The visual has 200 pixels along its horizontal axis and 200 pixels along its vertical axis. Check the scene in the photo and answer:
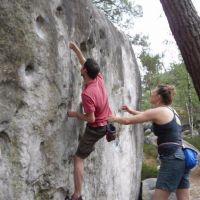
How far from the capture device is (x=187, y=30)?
4305mm

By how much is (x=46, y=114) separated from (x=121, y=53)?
12.5ft

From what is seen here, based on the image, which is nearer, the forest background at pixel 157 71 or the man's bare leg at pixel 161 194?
the man's bare leg at pixel 161 194

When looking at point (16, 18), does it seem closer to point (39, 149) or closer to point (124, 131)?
point (39, 149)

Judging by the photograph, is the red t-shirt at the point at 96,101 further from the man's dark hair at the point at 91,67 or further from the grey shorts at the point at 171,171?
the grey shorts at the point at 171,171

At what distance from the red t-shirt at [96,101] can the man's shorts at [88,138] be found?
0.07m

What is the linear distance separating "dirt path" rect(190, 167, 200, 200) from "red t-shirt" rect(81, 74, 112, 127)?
6368mm

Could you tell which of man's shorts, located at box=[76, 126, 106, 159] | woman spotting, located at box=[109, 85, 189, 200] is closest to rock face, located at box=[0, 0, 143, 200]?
man's shorts, located at box=[76, 126, 106, 159]

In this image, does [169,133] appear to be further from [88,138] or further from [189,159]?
[88,138]

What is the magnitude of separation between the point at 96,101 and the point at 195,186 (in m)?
8.33

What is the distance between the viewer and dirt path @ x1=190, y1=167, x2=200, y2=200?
12.3 metres

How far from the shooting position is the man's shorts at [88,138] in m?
6.52

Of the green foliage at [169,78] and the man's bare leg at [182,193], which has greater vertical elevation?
the green foliage at [169,78]

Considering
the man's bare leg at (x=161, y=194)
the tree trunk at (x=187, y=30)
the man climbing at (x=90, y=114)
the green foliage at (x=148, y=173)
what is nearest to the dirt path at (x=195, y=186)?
the green foliage at (x=148, y=173)

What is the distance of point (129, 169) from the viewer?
995 cm
